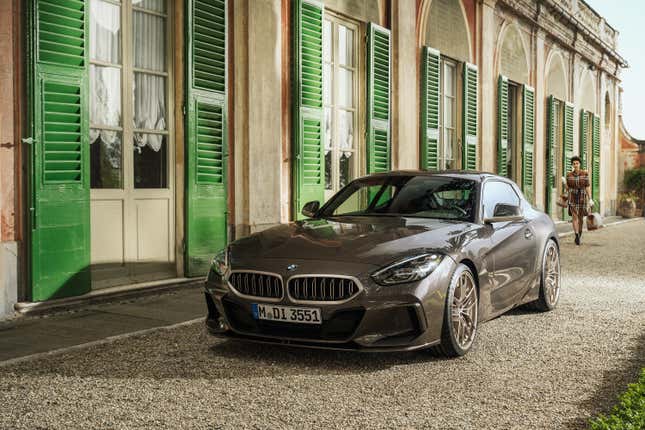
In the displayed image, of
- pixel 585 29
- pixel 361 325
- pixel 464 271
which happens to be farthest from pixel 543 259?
pixel 585 29

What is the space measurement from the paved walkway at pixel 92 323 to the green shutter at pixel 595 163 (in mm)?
22037

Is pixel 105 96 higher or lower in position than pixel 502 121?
lower

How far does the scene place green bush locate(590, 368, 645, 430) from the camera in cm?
378

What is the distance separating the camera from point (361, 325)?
4980 mm

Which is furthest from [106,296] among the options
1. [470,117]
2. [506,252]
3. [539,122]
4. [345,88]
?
[539,122]

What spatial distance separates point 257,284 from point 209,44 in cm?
477

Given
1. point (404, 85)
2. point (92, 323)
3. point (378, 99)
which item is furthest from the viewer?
point (404, 85)

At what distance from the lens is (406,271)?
509 centimetres

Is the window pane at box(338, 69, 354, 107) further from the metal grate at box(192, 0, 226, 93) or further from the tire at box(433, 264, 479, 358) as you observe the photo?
the tire at box(433, 264, 479, 358)

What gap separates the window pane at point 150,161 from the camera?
8.66 m

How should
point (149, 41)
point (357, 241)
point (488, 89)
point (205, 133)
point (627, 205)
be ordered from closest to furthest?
point (357, 241) < point (149, 41) < point (205, 133) < point (488, 89) < point (627, 205)

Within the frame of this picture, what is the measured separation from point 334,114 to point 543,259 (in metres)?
5.45

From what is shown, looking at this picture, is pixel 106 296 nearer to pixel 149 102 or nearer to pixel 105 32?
pixel 149 102

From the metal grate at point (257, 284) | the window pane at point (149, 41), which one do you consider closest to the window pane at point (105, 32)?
the window pane at point (149, 41)
